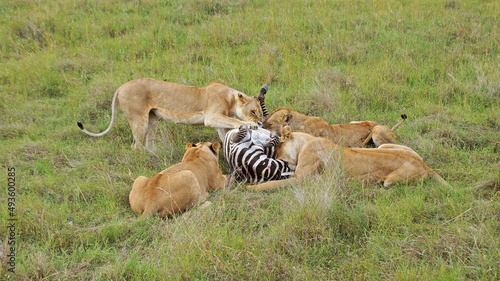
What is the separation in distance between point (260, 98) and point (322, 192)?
3.00 meters

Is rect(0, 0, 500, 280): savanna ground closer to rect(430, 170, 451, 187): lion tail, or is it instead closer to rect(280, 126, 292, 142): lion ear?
rect(430, 170, 451, 187): lion tail

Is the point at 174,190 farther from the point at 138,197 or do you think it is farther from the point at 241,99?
the point at 241,99


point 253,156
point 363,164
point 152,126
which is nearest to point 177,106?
point 152,126

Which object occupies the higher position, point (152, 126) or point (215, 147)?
point (215, 147)

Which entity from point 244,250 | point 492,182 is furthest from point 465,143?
point 244,250

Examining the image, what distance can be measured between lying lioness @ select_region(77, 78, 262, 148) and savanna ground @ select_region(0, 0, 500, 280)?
35cm

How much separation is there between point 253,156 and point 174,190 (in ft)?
4.66

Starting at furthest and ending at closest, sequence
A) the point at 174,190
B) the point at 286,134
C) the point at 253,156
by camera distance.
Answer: the point at 286,134
the point at 253,156
the point at 174,190

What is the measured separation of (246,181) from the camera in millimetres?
5840

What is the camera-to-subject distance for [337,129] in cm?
654

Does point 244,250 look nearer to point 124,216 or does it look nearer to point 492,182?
point 124,216

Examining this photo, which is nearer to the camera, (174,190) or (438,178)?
(174,190)

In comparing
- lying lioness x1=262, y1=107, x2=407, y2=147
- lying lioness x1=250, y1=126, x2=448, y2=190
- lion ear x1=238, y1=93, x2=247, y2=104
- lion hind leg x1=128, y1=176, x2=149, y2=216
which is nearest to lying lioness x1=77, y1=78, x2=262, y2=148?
lion ear x1=238, y1=93, x2=247, y2=104

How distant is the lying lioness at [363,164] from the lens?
16.9ft
